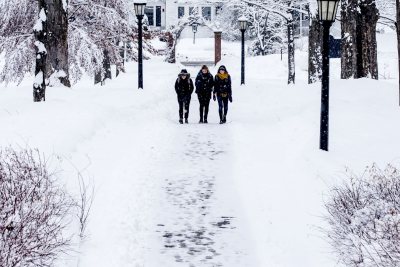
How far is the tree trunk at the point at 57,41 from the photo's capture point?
1864 centimetres

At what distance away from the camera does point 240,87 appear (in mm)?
28359

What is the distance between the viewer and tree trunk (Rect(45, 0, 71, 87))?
1864 cm

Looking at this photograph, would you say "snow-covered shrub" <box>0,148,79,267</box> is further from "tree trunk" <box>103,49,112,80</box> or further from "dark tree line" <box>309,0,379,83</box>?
"tree trunk" <box>103,49,112,80</box>

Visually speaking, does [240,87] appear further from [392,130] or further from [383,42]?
[383,42]

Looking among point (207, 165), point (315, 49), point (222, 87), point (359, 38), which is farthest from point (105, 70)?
point (207, 165)

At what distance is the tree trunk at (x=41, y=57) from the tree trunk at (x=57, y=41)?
1300 mm

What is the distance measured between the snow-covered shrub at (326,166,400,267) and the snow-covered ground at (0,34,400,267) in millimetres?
307

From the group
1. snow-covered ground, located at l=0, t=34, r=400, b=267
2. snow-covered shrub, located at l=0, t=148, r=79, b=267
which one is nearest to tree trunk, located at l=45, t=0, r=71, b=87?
snow-covered ground, located at l=0, t=34, r=400, b=267

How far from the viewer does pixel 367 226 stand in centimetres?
585

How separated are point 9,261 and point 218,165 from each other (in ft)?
21.8

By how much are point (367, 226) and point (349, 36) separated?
551 inches

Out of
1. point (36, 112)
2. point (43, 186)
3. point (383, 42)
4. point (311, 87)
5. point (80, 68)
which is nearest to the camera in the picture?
point (43, 186)

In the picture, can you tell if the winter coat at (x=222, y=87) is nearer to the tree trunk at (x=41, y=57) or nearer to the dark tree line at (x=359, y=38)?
the dark tree line at (x=359, y=38)

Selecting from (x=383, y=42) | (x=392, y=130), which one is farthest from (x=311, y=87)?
(x=383, y=42)
